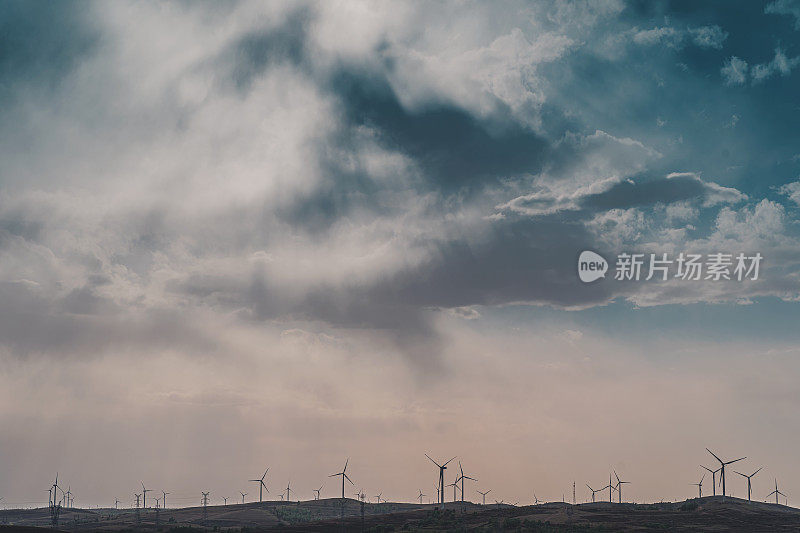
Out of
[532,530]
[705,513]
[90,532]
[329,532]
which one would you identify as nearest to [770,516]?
[705,513]

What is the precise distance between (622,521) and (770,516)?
128ft

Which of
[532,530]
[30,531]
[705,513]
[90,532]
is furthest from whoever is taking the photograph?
[705,513]

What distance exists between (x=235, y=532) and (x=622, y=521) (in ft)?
284

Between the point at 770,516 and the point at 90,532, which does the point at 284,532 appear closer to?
the point at 90,532

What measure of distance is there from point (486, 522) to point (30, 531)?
92.4 metres

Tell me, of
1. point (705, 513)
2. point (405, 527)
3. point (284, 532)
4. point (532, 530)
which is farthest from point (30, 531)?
point (705, 513)

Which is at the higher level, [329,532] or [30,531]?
[30,531]

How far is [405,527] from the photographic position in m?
161

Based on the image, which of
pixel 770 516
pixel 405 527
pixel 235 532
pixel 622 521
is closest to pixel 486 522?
pixel 405 527

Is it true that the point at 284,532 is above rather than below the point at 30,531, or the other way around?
below

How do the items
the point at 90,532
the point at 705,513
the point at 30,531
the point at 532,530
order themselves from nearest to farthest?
the point at 30,531 → the point at 532,530 → the point at 90,532 → the point at 705,513

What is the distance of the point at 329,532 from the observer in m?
164

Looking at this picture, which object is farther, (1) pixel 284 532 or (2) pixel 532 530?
(1) pixel 284 532

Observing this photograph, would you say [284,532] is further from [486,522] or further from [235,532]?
[486,522]
